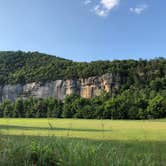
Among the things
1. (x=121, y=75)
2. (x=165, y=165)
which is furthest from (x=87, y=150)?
(x=121, y=75)

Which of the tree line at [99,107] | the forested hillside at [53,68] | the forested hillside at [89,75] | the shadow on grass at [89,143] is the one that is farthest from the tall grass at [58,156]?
the forested hillside at [53,68]

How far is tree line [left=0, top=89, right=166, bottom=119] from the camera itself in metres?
71.5

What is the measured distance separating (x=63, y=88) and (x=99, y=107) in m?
42.8

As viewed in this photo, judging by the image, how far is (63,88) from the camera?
400 ft

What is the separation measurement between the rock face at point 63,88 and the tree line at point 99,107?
2071cm

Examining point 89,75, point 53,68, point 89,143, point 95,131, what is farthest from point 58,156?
point 53,68

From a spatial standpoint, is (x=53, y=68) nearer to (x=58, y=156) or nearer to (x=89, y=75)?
(x=89, y=75)

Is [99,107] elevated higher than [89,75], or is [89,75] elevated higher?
[89,75]

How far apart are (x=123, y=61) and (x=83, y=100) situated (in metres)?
29.9

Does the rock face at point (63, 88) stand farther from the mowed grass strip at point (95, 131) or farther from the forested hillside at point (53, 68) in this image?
the mowed grass strip at point (95, 131)

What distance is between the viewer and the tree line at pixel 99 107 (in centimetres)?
7150

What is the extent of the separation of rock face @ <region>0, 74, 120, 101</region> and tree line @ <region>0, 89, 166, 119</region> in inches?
815

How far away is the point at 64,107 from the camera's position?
87.4 m

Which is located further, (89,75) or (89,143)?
(89,75)
